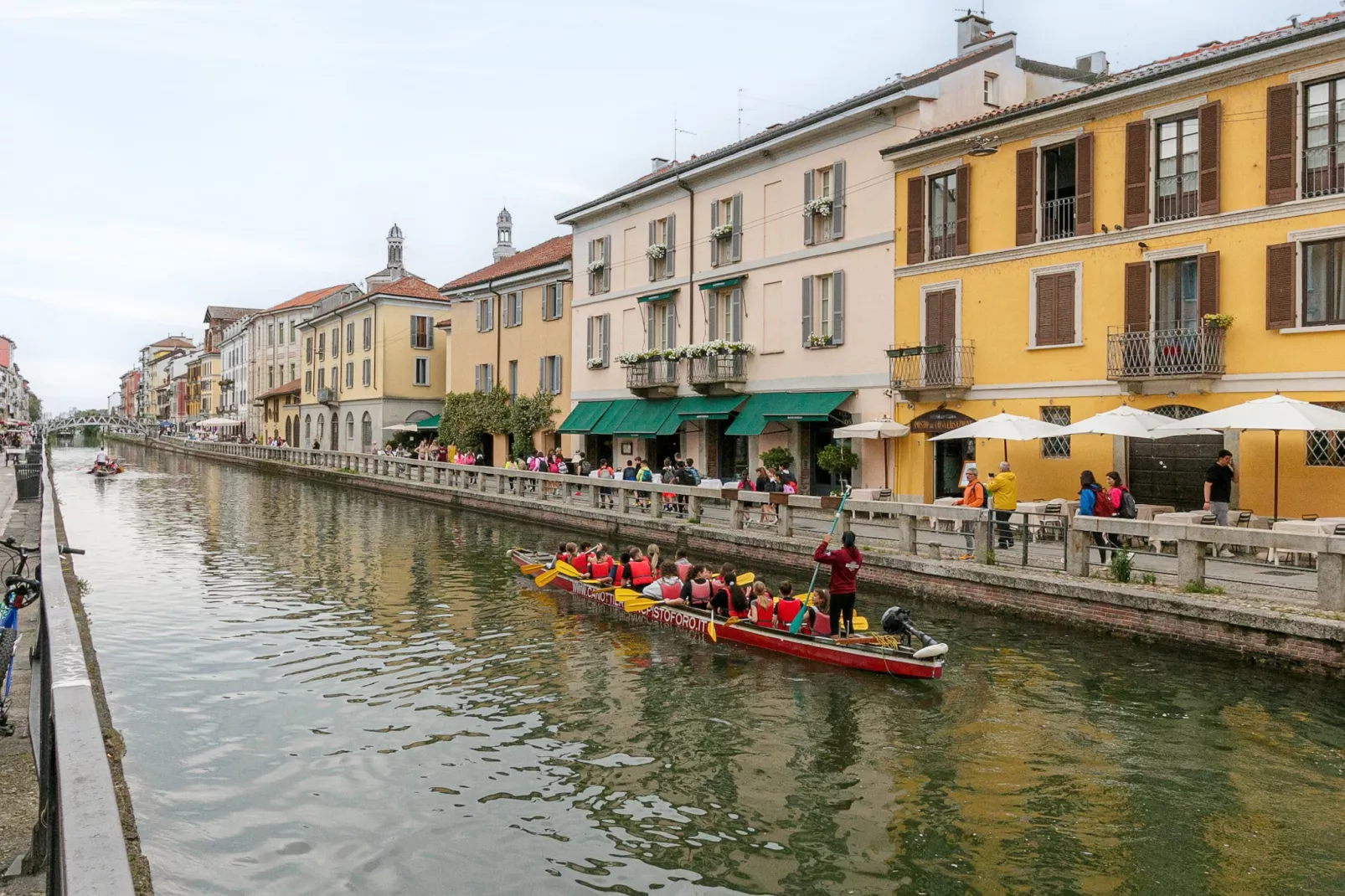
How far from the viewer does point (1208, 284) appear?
20.9 m

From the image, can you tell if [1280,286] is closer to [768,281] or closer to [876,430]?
[876,430]

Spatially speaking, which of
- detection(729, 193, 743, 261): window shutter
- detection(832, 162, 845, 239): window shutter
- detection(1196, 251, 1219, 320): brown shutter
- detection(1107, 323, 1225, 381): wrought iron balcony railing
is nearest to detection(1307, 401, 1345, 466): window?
detection(1107, 323, 1225, 381): wrought iron balcony railing

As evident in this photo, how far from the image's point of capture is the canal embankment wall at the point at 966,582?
524 inches

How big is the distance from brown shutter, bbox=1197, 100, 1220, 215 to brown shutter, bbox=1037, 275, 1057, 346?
365 centimetres

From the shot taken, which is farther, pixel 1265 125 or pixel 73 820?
pixel 1265 125

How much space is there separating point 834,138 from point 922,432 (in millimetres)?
9419

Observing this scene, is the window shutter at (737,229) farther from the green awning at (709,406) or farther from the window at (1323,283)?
the window at (1323,283)

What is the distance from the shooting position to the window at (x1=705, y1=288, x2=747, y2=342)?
110 ft

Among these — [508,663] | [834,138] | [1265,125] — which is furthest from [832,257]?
[508,663]

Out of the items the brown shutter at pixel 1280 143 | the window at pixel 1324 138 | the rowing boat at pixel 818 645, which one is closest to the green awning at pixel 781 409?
the brown shutter at pixel 1280 143

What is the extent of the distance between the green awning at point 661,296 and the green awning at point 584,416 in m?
4.56

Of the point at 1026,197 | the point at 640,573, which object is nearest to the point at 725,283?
the point at 1026,197

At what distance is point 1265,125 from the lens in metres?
20.1

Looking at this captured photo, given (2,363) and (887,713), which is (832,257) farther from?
(2,363)
